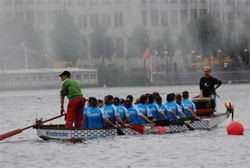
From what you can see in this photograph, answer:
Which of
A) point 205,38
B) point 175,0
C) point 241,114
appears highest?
point 175,0

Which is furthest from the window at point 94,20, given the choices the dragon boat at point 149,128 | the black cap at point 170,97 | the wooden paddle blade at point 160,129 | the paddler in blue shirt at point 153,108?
the wooden paddle blade at point 160,129

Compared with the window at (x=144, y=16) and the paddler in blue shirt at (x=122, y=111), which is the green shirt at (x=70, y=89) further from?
the window at (x=144, y=16)

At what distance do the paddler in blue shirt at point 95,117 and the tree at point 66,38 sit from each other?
8848 cm

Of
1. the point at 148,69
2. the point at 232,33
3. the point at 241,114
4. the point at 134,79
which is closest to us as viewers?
A: the point at 241,114

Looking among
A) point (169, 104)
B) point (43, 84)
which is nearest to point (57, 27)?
point (43, 84)

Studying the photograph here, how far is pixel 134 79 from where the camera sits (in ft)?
365

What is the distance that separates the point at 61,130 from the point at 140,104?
4.02m

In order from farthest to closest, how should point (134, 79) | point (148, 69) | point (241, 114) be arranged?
1. point (148, 69)
2. point (134, 79)
3. point (241, 114)

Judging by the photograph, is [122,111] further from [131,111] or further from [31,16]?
[31,16]

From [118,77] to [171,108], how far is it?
83.6 metres

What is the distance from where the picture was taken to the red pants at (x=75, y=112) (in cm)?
2803

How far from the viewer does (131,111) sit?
96.2 ft

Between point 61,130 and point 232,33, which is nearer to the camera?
point 61,130

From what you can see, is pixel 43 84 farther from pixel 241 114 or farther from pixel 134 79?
pixel 241 114
